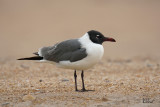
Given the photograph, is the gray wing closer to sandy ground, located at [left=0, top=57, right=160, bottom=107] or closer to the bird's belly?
the bird's belly

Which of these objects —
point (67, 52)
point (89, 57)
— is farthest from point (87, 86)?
point (89, 57)

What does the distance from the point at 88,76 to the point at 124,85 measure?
70.5 inches

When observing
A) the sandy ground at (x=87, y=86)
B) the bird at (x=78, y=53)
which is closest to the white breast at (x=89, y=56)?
the bird at (x=78, y=53)

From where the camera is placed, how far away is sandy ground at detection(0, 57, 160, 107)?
5980mm

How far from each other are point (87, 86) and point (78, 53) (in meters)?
1.06

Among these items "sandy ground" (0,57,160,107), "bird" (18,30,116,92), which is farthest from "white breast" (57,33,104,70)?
"sandy ground" (0,57,160,107)

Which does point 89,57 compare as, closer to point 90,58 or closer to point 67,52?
point 90,58

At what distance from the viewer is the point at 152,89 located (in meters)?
6.87

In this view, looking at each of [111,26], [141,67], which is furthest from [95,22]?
[141,67]

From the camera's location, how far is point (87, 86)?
757 cm

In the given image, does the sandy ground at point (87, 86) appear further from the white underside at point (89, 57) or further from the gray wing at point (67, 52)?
the gray wing at point (67, 52)

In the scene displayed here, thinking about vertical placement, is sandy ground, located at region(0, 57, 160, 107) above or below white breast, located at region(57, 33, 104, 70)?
below

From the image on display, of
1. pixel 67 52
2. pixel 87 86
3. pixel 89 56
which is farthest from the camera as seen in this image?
pixel 87 86

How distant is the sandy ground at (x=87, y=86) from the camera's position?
5.98 metres
